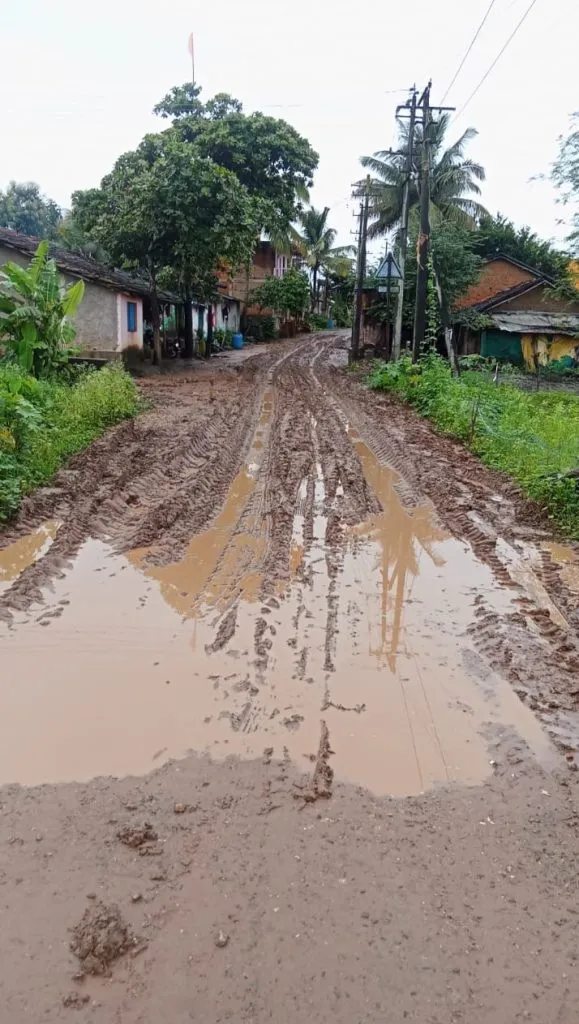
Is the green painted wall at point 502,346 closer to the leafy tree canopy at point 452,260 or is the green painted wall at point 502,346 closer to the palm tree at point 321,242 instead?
the leafy tree canopy at point 452,260

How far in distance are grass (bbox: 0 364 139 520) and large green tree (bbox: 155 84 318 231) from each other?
1074 cm

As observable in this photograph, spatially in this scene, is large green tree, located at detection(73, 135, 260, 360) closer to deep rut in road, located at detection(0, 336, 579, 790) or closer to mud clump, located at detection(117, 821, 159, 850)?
deep rut in road, located at detection(0, 336, 579, 790)

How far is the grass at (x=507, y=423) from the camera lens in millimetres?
8422

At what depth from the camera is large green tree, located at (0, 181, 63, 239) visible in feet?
149

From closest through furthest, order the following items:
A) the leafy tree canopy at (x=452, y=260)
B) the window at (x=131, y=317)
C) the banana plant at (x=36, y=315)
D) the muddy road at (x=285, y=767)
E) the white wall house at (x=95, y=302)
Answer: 1. the muddy road at (x=285, y=767)
2. the banana plant at (x=36, y=315)
3. the white wall house at (x=95, y=302)
4. the window at (x=131, y=317)
5. the leafy tree canopy at (x=452, y=260)

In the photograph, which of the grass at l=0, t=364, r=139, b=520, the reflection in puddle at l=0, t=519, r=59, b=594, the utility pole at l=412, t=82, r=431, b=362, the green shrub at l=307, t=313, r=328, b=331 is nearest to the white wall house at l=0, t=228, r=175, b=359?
the grass at l=0, t=364, r=139, b=520

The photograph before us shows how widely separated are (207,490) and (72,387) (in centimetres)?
712

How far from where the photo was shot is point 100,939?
263cm

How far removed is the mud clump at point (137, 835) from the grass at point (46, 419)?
5019 mm

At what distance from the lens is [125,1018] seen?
7.73 ft

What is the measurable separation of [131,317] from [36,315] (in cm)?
966

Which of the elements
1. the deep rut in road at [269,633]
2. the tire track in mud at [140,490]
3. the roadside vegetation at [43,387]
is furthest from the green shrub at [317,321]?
the deep rut in road at [269,633]

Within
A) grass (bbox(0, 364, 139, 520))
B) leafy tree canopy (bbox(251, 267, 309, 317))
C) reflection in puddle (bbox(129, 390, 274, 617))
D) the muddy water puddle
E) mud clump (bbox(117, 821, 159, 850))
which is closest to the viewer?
mud clump (bbox(117, 821, 159, 850))

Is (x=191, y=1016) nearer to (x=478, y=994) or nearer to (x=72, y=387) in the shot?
(x=478, y=994)
